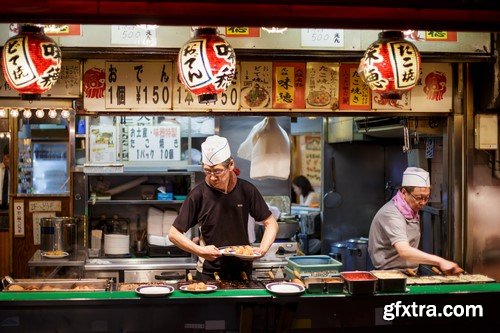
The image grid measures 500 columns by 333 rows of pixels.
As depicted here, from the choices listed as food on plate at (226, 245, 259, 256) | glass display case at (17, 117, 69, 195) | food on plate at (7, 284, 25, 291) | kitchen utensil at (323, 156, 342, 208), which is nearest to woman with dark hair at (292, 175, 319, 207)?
kitchen utensil at (323, 156, 342, 208)

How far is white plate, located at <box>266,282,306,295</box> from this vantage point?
5.21 metres

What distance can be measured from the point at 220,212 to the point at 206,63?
1803mm

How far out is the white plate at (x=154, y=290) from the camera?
511 centimetres

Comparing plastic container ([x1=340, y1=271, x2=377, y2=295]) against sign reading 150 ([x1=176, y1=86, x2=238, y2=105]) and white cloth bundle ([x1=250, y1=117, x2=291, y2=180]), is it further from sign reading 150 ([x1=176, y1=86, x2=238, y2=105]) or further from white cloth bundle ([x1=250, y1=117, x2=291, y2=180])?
white cloth bundle ([x1=250, y1=117, x2=291, y2=180])

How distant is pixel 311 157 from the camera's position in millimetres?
15594

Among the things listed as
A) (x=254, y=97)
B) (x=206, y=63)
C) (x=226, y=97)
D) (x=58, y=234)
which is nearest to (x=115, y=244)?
(x=58, y=234)

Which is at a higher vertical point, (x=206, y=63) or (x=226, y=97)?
(x=206, y=63)

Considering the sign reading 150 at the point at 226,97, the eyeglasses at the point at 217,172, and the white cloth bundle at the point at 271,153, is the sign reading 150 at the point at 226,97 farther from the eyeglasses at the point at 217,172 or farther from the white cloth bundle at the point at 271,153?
the white cloth bundle at the point at 271,153

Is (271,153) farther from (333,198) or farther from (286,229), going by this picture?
(333,198)

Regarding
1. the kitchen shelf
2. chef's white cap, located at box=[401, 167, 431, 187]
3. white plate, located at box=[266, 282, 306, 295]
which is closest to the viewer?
white plate, located at box=[266, 282, 306, 295]

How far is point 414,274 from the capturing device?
6258 millimetres

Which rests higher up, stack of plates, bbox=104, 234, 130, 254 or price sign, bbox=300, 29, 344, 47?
→ price sign, bbox=300, 29, 344, 47

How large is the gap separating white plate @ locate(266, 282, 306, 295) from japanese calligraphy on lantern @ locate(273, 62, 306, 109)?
2628mm

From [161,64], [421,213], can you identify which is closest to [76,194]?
[161,64]
